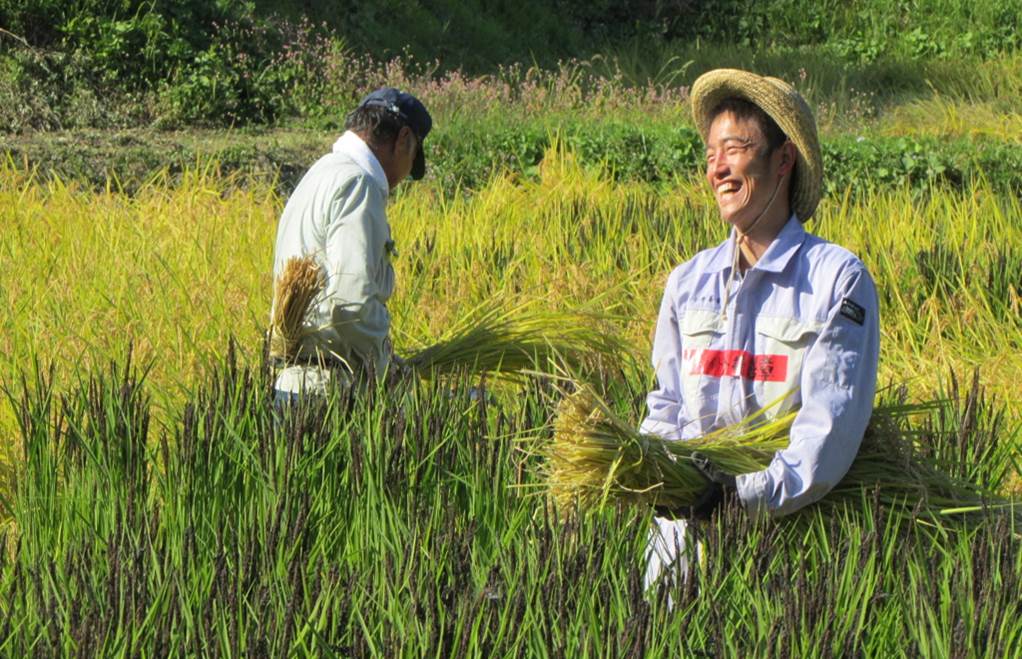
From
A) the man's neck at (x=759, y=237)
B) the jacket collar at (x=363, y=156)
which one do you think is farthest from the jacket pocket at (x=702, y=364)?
the jacket collar at (x=363, y=156)

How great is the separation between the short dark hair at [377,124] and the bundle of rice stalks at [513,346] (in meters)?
0.52

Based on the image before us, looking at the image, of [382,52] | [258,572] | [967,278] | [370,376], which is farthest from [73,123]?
[258,572]

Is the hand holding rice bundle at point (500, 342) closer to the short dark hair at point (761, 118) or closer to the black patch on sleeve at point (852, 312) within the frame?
the short dark hair at point (761, 118)

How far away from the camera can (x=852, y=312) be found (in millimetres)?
2535

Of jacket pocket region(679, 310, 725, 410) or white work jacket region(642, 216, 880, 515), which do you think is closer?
white work jacket region(642, 216, 880, 515)

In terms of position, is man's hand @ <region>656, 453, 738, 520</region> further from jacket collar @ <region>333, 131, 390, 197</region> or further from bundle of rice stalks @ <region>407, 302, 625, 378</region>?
jacket collar @ <region>333, 131, 390, 197</region>

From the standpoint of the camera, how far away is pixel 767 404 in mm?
2670

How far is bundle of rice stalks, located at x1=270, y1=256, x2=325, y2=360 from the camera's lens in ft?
11.8

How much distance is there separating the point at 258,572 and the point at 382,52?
34.0 feet

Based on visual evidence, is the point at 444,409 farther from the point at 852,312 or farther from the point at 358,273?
the point at 852,312

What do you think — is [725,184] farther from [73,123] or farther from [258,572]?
[73,123]

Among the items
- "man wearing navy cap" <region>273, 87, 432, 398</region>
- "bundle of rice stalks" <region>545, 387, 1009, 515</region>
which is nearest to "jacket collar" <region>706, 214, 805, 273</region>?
"bundle of rice stalks" <region>545, 387, 1009, 515</region>

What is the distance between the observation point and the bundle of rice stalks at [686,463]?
2510 mm

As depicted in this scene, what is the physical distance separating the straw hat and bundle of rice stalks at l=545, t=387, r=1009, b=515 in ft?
1.31
